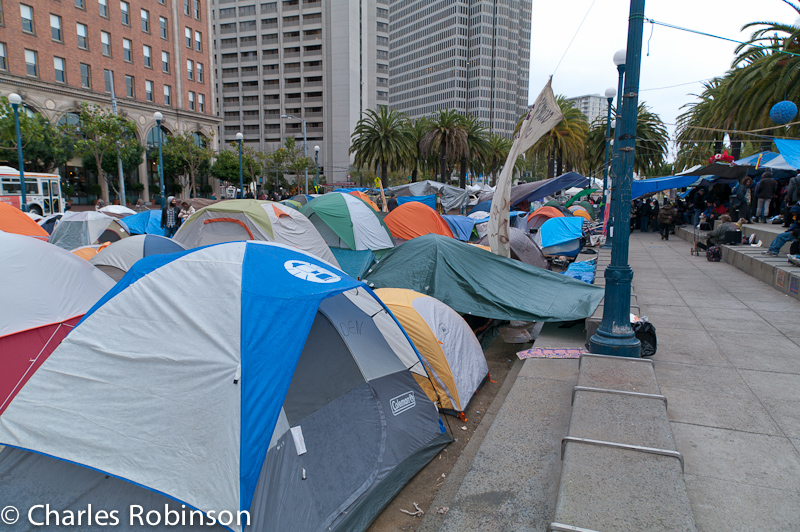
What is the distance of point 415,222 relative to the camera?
48.6 ft

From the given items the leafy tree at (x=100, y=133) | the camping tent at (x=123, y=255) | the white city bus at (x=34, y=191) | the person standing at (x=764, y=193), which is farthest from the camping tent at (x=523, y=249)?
the leafy tree at (x=100, y=133)

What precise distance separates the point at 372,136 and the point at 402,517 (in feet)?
115

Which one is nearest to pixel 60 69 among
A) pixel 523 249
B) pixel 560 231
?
pixel 560 231

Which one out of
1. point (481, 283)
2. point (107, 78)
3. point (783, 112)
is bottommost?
point (481, 283)

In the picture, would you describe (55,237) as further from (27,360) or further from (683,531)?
(683,531)

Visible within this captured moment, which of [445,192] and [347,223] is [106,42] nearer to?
[445,192]

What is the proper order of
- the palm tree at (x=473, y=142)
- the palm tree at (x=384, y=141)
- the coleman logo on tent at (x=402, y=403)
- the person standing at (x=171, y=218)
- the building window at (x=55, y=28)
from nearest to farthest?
the coleman logo on tent at (x=402, y=403), the person standing at (x=171, y=218), the building window at (x=55, y=28), the palm tree at (x=384, y=141), the palm tree at (x=473, y=142)

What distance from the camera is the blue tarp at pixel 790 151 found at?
9.46m

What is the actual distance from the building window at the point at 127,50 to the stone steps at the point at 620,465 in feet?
158

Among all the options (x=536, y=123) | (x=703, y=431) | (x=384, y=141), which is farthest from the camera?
(x=384, y=141)

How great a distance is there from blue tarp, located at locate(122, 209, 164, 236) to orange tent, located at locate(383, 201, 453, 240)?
798 centimetres

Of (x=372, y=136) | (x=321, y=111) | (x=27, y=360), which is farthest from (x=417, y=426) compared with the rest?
(x=321, y=111)

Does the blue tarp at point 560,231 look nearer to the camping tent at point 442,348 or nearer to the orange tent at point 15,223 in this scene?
the camping tent at point 442,348

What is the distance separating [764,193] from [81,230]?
2046cm
